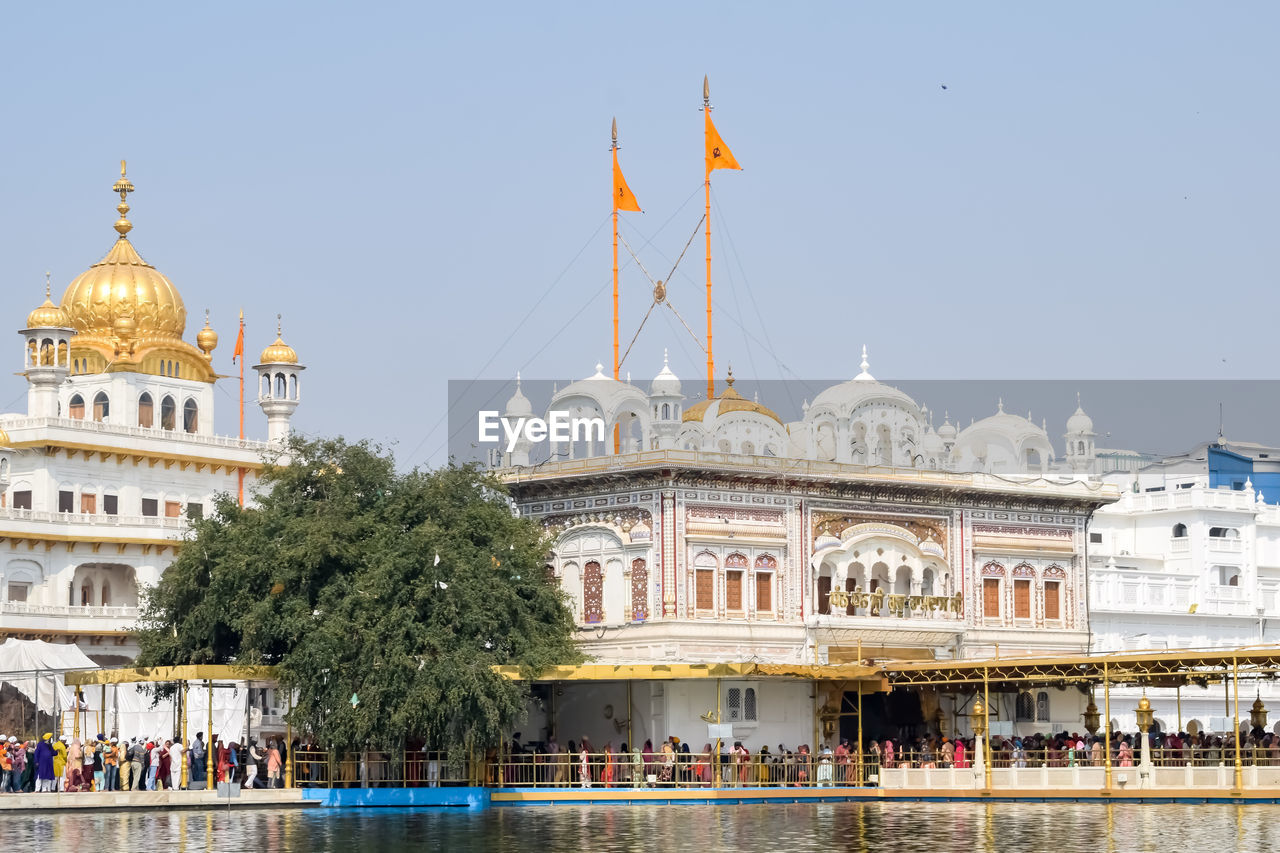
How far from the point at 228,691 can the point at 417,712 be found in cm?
1585

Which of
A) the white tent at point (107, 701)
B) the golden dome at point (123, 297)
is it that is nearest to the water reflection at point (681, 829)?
the white tent at point (107, 701)

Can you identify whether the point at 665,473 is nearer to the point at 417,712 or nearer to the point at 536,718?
the point at 536,718

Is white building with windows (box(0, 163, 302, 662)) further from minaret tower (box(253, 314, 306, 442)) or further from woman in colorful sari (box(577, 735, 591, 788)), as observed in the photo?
woman in colorful sari (box(577, 735, 591, 788))

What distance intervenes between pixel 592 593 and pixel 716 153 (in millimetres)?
11915

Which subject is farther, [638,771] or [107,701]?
[107,701]

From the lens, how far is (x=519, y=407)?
5794 centimetres

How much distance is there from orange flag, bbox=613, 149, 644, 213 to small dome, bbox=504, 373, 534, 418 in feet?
18.2

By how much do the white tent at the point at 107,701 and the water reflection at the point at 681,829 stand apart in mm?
10717

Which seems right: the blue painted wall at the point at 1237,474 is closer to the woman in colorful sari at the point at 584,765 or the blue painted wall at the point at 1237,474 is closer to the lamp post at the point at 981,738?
the lamp post at the point at 981,738

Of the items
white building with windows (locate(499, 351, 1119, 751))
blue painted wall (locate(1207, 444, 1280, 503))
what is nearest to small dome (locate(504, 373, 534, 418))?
white building with windows (locate(499, 351, 1119, 751))

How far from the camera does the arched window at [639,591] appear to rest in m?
53.2

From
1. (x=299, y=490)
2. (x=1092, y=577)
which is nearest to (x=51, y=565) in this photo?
(x=299, y=490)

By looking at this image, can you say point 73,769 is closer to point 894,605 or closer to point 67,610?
point 67,610

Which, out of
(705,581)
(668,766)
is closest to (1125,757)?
(668,766)
